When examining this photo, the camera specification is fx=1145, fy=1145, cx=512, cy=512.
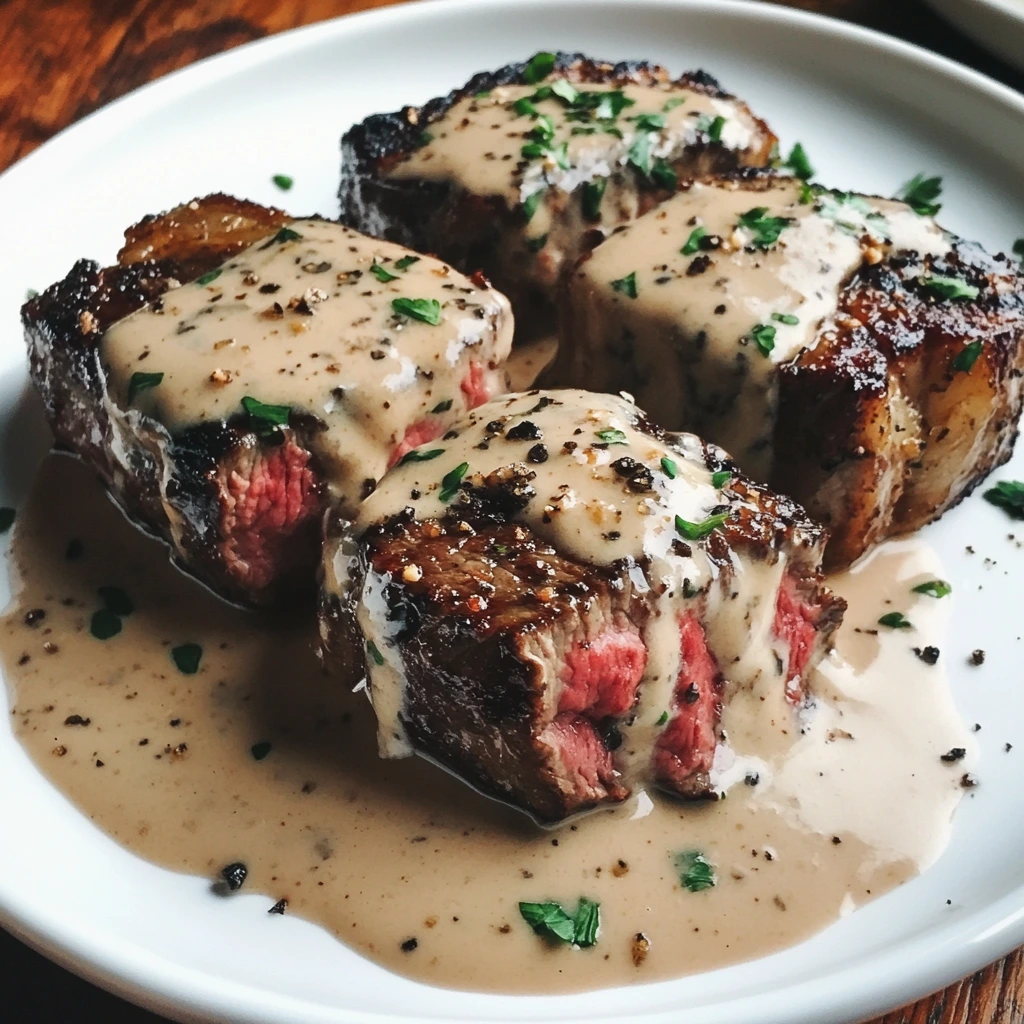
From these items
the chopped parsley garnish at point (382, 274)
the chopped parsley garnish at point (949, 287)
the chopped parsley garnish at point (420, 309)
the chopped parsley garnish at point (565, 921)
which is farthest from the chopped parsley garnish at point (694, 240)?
the chopped parsley garnish at point (565, 921)

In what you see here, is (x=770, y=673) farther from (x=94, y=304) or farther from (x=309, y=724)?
(x=94, y=304)

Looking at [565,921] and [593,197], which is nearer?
[565,921]

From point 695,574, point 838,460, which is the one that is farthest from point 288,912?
point 838,460

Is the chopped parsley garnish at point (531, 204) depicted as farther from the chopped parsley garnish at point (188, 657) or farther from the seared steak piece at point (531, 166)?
the chopped parsley garnish at point (188, 657)

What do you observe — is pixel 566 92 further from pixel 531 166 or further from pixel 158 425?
pixel 158 425

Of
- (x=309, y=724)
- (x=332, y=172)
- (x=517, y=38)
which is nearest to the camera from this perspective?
(x=309, y=724)

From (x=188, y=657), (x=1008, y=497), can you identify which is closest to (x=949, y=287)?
(x=1008, y=497)
